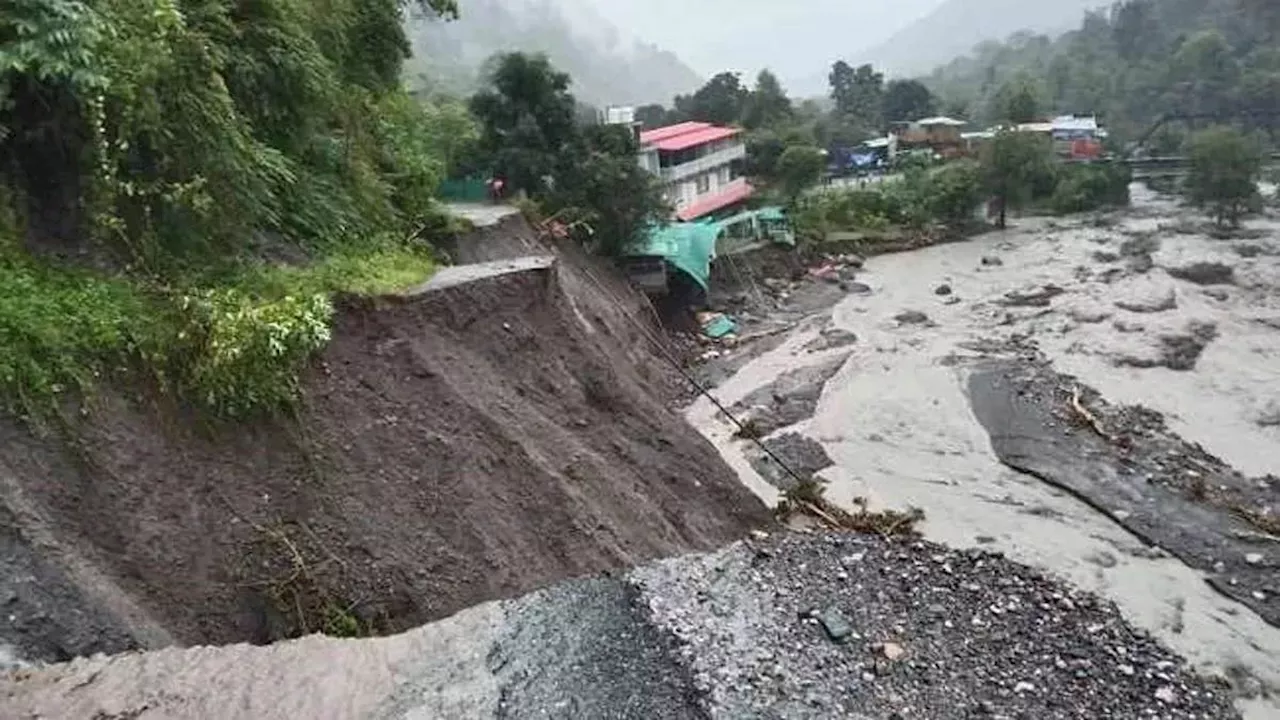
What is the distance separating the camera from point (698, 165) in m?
42.8

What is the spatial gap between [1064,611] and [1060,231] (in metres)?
38.8

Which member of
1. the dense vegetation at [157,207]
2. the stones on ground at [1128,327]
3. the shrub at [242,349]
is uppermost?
the dense vegetation at [157,207]

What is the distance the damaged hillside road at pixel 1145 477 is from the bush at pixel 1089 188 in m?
29.4

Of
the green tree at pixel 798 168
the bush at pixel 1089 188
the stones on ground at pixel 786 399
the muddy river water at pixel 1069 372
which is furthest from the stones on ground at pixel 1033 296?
the bush at pixel 1089 188

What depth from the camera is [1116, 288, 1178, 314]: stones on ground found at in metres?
30.9

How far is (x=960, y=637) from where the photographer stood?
9836mm

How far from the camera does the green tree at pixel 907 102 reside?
6944 centimetres

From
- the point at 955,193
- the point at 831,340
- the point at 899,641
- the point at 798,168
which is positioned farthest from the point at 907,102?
the point at 899,641

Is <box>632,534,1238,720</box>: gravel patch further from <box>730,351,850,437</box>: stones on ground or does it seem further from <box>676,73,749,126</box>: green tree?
<box>676,73,749,126</box>: green tree

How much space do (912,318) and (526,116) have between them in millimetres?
14234

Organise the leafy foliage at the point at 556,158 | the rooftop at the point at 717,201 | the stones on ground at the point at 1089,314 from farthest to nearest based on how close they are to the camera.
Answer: the rooftop at the point at 717,201
the stones on ground at the point at 1089,314
the leafy foliage at the point at 556,158

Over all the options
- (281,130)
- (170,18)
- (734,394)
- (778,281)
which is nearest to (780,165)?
(778,281)

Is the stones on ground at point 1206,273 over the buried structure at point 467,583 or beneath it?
beneath

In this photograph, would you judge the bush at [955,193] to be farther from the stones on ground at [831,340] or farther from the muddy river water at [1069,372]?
the stones on ground at [831,340]
